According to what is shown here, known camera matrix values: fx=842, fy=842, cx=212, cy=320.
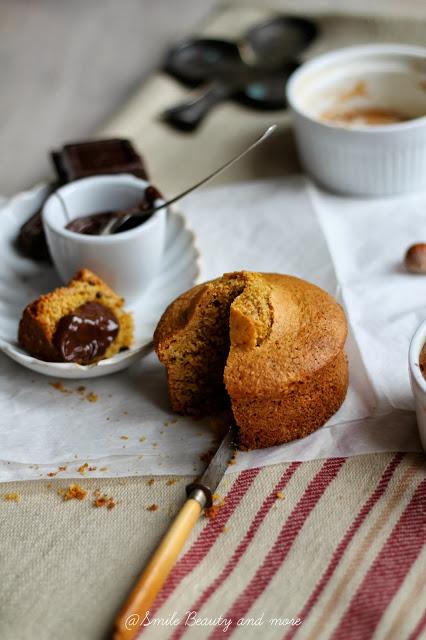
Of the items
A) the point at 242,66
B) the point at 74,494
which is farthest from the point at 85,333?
the point at 242,66

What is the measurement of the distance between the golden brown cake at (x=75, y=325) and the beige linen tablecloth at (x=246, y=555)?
0.33 metres

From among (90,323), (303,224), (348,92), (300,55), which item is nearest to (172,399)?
(90,323)

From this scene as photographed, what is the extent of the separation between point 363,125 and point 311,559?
5.30 feet

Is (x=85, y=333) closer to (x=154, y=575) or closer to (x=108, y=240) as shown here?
(x=108, y=240)

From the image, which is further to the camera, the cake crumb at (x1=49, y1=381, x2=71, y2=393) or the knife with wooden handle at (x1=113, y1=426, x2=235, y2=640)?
the cake crumb at (x1=49, y1=381, x2=71, y2=393)

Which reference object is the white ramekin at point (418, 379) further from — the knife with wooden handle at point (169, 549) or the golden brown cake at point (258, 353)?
the knife with wooden handle at point (169, 549)

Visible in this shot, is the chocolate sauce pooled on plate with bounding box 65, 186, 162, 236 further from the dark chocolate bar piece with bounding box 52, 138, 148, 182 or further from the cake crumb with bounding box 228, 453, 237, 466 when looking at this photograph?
the cake crumb with bounding box 228, 453, 237, 466

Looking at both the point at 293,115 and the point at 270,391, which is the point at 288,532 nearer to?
the point at 270,391

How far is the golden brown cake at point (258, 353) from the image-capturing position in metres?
1.82

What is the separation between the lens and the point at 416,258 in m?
2.33

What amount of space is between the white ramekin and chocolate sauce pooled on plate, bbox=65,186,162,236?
0.84 metres

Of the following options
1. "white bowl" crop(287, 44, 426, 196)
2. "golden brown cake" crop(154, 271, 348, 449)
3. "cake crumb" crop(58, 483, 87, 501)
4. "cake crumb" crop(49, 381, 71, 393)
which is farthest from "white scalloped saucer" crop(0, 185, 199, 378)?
"white bowl" crop(287, 44, 426, 196)

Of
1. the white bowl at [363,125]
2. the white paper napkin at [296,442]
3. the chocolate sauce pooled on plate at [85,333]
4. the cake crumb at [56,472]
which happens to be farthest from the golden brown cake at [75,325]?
the white bowl at [363,125]

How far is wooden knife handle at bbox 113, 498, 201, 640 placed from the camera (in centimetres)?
154
